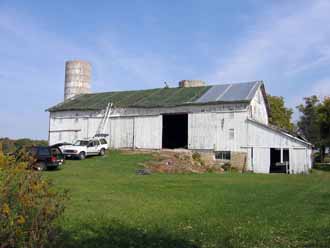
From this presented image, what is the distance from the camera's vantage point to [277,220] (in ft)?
33.9

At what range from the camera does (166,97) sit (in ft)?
133

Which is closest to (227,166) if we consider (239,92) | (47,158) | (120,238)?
(239,92)

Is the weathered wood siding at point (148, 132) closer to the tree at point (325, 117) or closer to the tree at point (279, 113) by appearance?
the tree at point (325, 117)

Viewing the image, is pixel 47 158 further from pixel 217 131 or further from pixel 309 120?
pixel 309 120

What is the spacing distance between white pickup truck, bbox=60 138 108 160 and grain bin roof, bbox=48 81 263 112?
6.17m

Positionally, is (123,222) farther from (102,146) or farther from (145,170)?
(102,146)

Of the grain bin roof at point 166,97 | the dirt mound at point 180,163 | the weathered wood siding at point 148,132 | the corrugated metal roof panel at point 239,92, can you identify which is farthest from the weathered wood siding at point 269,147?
the weathered wood siding at point 148,132

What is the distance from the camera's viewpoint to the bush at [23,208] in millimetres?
4902

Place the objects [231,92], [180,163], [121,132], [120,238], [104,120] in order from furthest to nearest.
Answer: [104,120] < [121,132] < [231,92] < [180,163] < [120,238]

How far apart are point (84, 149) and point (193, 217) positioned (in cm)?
2405

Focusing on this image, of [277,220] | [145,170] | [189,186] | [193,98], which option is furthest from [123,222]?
[193,98]

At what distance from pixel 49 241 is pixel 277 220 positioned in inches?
267

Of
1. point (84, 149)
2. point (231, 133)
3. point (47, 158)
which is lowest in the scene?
point (47, 158)

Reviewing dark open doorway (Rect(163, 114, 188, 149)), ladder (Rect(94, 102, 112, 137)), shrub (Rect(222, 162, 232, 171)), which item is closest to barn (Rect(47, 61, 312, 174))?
dark open doorway (Rect(163, 114, 188, 149))
